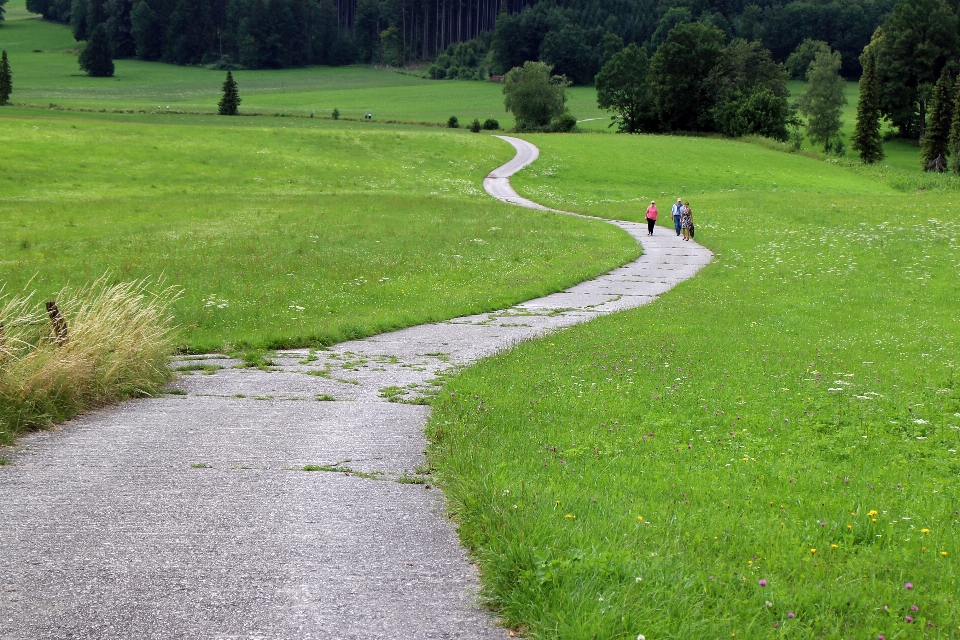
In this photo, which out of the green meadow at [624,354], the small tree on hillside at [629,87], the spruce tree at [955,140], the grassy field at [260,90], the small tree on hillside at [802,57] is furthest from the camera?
the small tree on hillside at [802,57]

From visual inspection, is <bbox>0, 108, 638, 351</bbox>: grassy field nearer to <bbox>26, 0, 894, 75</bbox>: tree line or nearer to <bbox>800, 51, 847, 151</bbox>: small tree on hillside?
A: <bbox>800, 51, 847, 151</bbox>: small tree on hillside

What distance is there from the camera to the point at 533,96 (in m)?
104

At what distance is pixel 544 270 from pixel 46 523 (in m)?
21.8

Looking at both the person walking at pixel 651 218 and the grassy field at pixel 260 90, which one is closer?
the person walking at pixel 651 218

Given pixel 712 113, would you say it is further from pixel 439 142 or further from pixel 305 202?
pixel 305 202

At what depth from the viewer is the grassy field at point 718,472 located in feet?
18.1

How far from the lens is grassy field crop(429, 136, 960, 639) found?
5.52 metres

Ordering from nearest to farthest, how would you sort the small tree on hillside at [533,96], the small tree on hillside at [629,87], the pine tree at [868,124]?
1. the pine tree at [868,124]
2. the small tree on hillside at [533,96]
3. the small tree on hillside at [629,87]

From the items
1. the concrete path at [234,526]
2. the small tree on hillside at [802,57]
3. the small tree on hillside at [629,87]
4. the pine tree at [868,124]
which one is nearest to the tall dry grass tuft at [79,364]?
the concrete path at [234,526]

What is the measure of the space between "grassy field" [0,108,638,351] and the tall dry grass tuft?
3442 mm

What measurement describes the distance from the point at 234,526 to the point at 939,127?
3992 inches

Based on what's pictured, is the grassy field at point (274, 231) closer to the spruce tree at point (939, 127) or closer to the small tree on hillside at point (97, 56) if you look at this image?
the spruce tree at point (939, 127)

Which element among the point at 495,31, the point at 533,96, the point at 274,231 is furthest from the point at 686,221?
the point at 495,31

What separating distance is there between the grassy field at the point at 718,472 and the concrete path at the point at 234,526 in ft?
1.73
